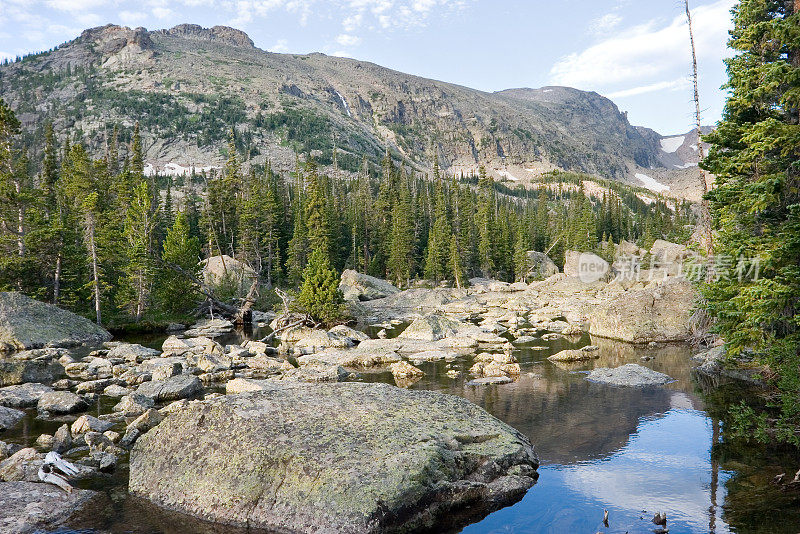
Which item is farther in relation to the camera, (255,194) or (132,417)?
(255,194)

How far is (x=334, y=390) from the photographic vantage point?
12.5 m

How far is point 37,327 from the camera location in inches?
1183

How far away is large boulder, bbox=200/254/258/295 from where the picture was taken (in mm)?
49438

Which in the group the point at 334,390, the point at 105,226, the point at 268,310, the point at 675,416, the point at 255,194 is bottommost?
the point at 268,310

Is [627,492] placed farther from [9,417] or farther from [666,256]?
[666,256]

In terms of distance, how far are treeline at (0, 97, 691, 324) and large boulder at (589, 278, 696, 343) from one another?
347 centimetres

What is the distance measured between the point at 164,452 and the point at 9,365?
18474mm

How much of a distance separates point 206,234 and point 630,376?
70163 millimetres

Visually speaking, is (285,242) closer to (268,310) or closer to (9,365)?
(268,310)

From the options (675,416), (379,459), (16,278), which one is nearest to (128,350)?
(16,278)

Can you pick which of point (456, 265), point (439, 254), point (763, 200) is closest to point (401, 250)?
point (439, 254)

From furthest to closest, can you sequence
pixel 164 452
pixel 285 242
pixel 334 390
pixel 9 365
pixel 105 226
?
pixel 285 242
pixel 105 226
pixel 9 365
pixel 334 390
pixel 164 452

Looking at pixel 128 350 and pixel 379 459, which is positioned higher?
pixel 379 459

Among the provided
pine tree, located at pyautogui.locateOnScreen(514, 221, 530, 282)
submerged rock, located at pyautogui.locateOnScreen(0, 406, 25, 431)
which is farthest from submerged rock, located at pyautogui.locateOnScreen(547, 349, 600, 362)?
pine tree, located at pyautogui.locateOnScreen(514, 221, 530, 282)
